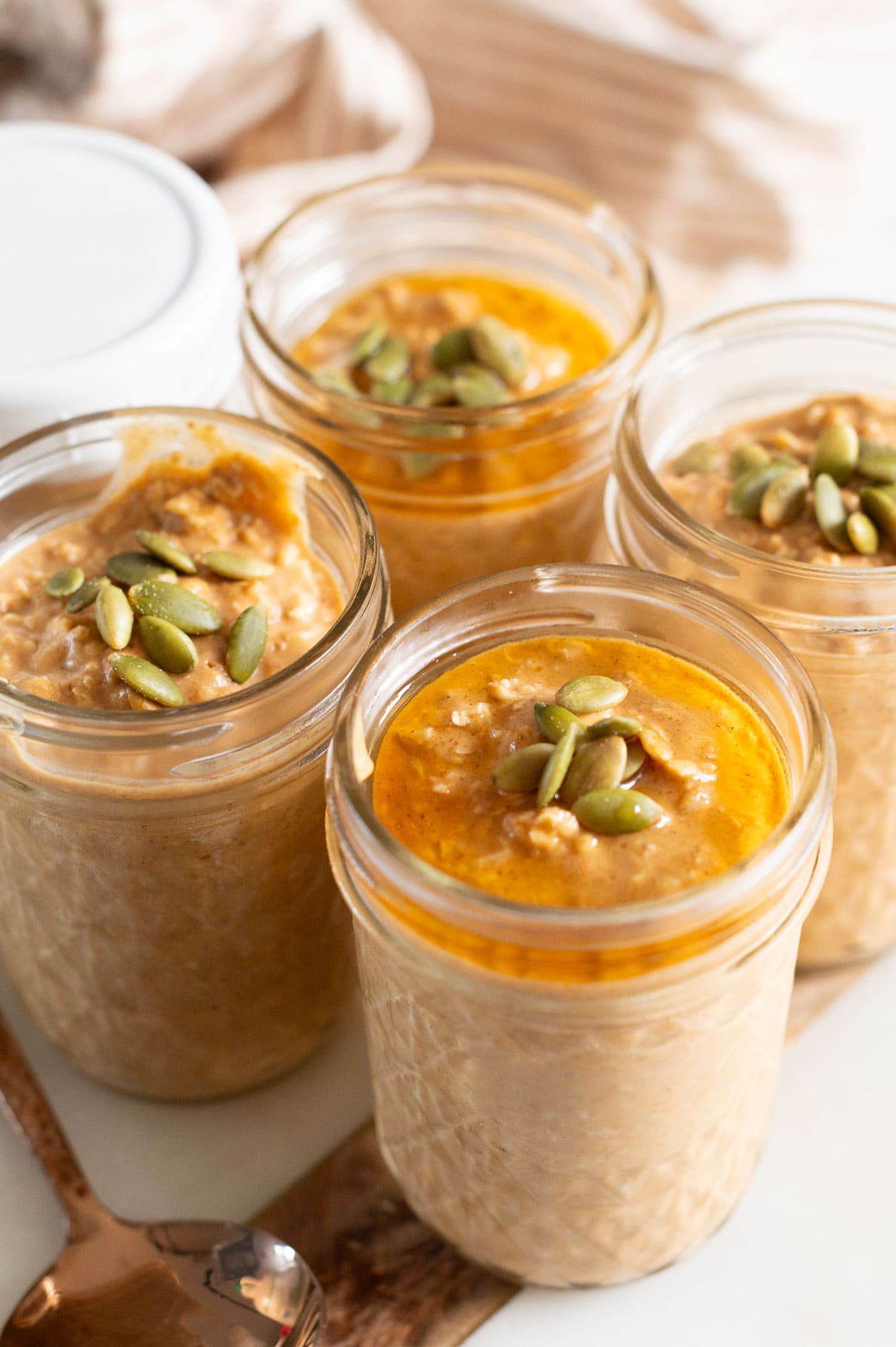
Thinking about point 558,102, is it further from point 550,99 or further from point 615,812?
point 615,812

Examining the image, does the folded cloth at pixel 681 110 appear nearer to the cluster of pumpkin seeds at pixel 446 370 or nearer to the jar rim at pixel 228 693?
the cluster of pumpkin seeds at pixel 446 370

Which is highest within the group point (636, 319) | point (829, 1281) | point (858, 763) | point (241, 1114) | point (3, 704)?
point (3, 704)

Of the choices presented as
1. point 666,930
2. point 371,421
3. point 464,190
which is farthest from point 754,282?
point 666,930

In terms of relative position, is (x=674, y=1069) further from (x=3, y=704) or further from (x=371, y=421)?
(x=371, y=421)

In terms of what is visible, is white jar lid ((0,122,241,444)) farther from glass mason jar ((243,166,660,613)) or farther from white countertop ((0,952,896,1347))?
white countertop ((0,952,896,1347))

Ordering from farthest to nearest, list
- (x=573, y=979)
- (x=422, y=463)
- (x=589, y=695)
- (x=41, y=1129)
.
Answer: (x=422, y=463), (x=41, y=1129), (x=589, y=695), (x=573, y=979)

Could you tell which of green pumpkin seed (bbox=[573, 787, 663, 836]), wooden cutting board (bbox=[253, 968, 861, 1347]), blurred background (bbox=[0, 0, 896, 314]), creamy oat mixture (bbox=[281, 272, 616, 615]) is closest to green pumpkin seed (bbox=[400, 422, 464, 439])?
creamy oat mixture (bbox=[281, 272, 616, 615])

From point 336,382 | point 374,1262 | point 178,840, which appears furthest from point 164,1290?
point 336,382
